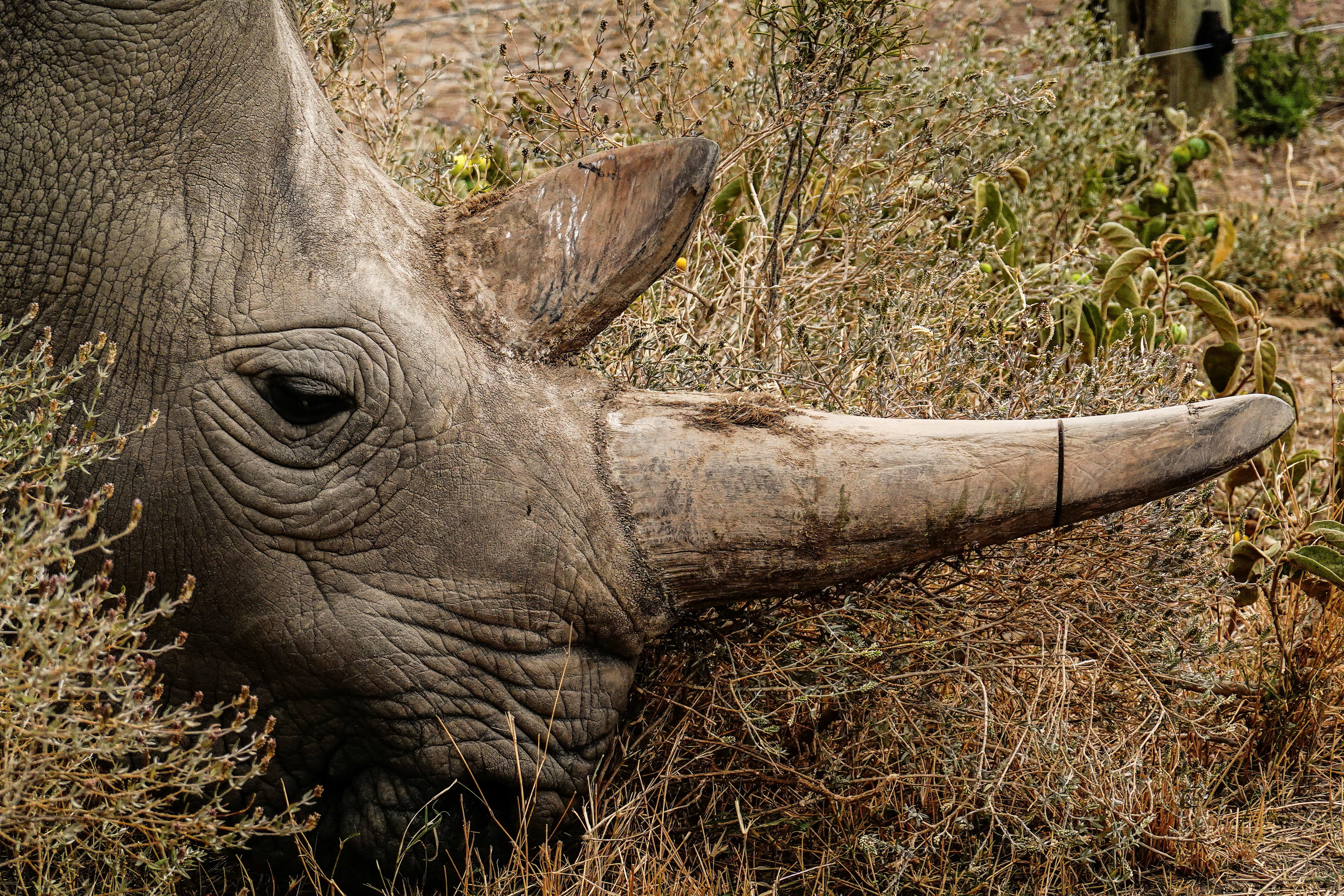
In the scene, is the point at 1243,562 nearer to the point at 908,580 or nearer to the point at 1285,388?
the point at 1285,388

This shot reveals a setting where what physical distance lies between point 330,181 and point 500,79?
18.2 feet

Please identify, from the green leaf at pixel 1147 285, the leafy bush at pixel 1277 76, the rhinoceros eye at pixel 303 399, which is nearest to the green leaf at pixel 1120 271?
the green leaf at pixel 1147 285

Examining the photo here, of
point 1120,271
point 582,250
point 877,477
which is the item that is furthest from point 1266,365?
point 582,250

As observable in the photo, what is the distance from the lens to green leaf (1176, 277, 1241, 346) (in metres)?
4.43

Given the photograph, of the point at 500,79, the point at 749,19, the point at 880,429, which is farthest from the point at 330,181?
the point at 500,79

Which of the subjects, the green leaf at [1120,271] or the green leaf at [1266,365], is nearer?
the green leaf at [1266,365]

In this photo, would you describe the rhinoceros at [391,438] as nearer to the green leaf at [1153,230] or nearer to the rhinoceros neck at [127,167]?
the rhinoceros neck at [127,167]

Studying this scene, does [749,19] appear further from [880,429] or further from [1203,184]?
[880,429]

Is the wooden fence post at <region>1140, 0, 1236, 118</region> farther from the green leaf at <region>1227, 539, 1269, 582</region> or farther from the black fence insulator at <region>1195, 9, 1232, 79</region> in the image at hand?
the green leaf at <region>1227, 539, 1269, 582</region>

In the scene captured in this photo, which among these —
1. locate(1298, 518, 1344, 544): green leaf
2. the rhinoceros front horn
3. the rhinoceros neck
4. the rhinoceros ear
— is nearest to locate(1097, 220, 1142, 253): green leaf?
locate(1298, 518, 1344, 544): green leaf

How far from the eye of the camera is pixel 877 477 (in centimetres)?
257

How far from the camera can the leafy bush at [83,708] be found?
215 cm

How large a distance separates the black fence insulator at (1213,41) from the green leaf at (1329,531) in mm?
5152

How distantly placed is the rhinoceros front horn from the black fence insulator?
20.3ft
